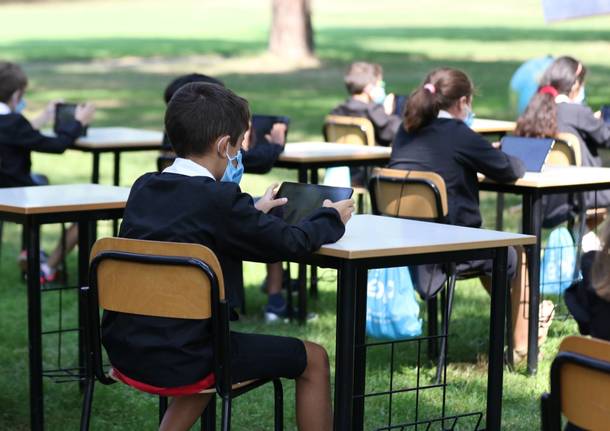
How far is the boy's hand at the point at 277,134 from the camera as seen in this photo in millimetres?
6539

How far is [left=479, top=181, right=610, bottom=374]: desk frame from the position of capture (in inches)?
211

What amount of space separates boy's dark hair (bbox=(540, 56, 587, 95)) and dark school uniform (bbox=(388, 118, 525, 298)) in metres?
1.60

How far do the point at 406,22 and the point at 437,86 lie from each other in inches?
1349

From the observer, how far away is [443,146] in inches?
218

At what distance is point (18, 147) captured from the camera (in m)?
6.98

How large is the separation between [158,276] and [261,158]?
9.30ft

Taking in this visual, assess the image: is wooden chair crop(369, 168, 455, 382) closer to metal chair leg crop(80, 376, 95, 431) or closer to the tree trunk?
metal chair leg crop(80, 376, 95, 431)

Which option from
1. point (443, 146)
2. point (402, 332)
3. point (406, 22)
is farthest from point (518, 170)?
point (406, 22)

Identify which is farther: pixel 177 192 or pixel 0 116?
pixel 0 116

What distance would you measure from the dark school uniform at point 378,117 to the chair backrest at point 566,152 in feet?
5.89

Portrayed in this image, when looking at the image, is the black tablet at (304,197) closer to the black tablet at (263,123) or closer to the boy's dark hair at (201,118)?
the boy's dark hair at (201,118)

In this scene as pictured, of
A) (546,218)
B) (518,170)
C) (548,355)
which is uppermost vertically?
(518,170)

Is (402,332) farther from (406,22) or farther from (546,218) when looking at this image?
(406,22)

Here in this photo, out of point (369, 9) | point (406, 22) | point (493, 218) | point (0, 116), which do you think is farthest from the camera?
point (369, 9)
